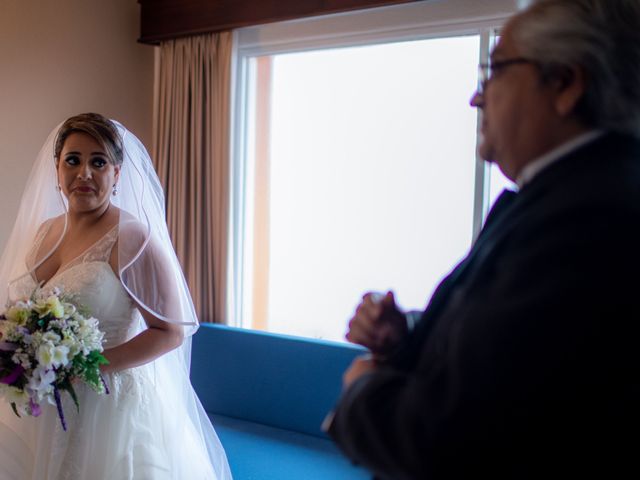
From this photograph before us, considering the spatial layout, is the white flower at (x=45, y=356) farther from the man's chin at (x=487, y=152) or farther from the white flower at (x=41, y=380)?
the man's chin at (x=487, y=152)

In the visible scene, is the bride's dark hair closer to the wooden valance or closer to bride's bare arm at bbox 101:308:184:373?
bride's bare arm at bbox 101:308:184:373

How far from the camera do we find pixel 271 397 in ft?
9.80

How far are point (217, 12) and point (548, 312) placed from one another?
10.1ft

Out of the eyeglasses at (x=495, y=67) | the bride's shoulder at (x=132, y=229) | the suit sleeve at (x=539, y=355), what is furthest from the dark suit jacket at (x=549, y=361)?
the bride's shoulder at (x=132, y=229)

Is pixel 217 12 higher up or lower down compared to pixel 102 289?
higher up

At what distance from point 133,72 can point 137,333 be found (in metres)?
2.18

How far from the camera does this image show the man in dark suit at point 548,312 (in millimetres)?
651

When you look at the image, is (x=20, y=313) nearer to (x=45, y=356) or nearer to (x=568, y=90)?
(x=45, y=356)

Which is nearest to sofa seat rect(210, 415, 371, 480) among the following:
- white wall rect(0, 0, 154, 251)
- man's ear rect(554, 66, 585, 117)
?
white wall rect(0, 0, 154, 251)

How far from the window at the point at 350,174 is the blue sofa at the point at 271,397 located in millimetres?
349

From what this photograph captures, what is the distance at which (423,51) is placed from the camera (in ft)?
9.66

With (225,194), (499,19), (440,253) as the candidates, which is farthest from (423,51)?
(225,194)

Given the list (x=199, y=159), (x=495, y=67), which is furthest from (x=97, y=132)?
(x=495, y=67)

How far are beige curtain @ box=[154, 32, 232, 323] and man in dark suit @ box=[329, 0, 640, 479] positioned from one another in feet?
8.56
